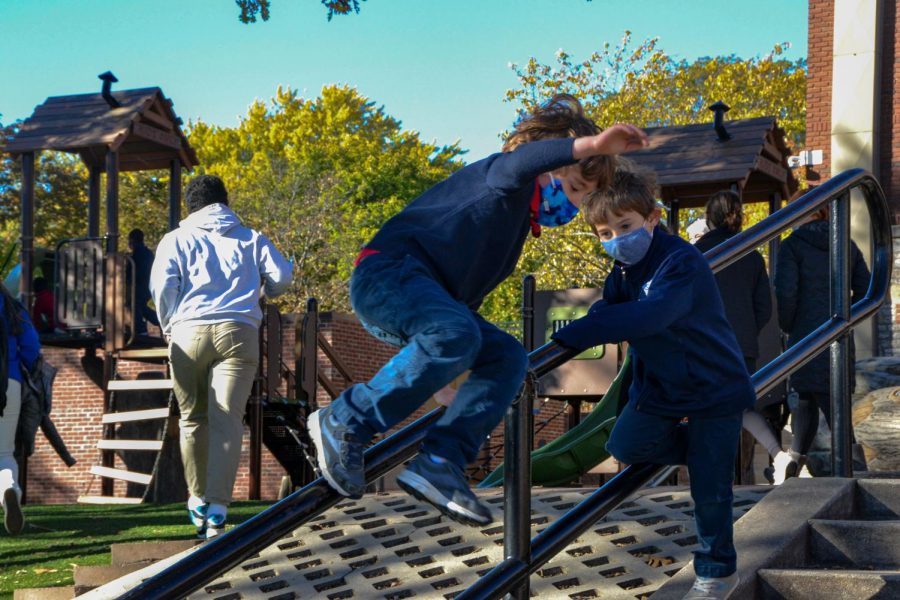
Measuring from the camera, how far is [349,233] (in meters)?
36.9

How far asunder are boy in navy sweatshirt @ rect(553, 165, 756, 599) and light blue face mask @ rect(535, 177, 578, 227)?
254mm

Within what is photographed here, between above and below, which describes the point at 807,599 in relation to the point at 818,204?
below

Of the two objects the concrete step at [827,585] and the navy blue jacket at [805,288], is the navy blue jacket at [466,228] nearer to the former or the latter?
the concrete step at [827,585]

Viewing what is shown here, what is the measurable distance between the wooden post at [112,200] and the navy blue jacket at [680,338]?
11515 mm

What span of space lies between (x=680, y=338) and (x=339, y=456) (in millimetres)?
1063

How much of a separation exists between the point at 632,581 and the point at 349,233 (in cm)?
3335

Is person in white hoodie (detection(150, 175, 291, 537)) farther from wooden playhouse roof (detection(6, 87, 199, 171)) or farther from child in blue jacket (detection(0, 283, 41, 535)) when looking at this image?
wooden playhouse roof (detection(6, 87, 199, 171))

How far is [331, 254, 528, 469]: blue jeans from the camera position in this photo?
9.09ft

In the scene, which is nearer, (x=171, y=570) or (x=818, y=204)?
(x=171, y=570)

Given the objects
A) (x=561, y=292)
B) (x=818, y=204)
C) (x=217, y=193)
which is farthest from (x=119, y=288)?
(x=818, y=204)

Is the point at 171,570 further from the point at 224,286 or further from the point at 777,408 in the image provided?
the point at 777,408

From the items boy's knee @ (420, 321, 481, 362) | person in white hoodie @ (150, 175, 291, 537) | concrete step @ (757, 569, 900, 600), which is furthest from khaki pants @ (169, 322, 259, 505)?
boy's knee @ (420, 321, 481, 362)

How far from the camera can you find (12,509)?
725 centimetres

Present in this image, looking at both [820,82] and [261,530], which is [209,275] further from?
[820,82]
